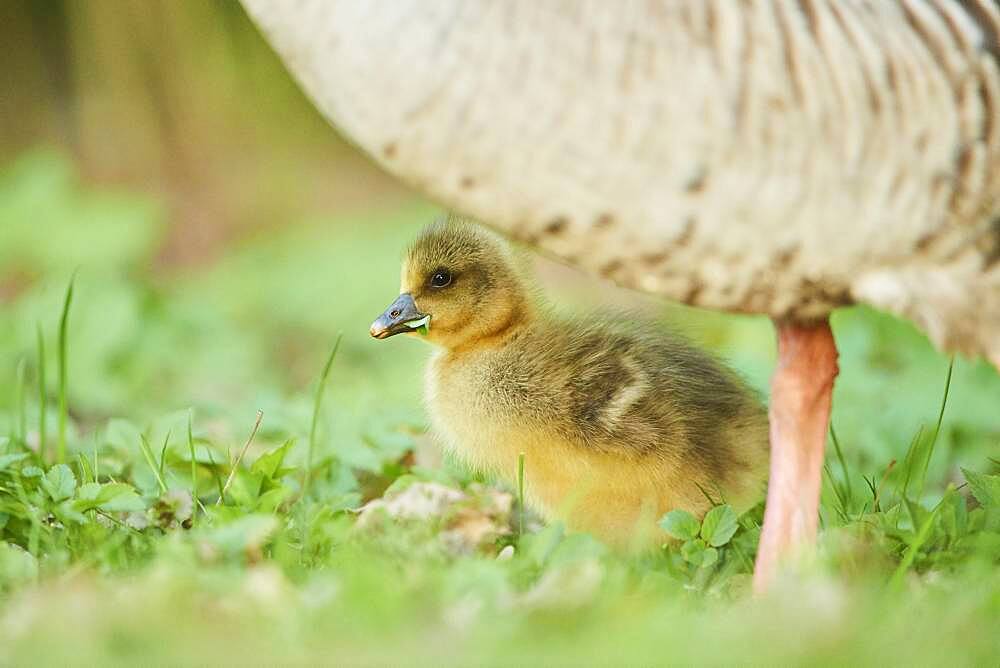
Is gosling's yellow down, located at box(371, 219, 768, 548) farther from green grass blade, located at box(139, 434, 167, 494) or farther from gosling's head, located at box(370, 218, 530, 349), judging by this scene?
green grass blade, located at box(139, 434, 167, 494)

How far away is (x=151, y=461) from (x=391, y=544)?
0.85 m

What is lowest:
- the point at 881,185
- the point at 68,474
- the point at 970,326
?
the point at 68,474

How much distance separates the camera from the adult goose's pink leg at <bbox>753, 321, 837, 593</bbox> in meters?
2.94

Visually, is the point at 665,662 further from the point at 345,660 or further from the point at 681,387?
the point at 681,387

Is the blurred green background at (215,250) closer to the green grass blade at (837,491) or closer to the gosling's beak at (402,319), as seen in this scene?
the gosling's beak at (402,319)

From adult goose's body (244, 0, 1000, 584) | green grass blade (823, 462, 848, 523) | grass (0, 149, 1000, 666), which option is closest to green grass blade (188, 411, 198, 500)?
grass (0, 149, 1000, 666)

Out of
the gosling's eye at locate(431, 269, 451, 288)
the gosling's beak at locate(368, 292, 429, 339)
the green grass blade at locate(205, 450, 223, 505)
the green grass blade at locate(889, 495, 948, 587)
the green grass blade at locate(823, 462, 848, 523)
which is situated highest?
the gosling's eye at locate(431, 269, 451, 288)

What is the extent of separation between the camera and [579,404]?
346 centimetres

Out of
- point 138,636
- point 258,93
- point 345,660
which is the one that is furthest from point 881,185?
point 258,93

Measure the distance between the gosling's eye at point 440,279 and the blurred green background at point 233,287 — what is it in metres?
0.48

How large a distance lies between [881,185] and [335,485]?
69.7 inches

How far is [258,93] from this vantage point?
9586 mm

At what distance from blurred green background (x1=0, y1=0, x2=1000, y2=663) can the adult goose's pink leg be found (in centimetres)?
44

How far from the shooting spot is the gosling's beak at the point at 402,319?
372 cm
